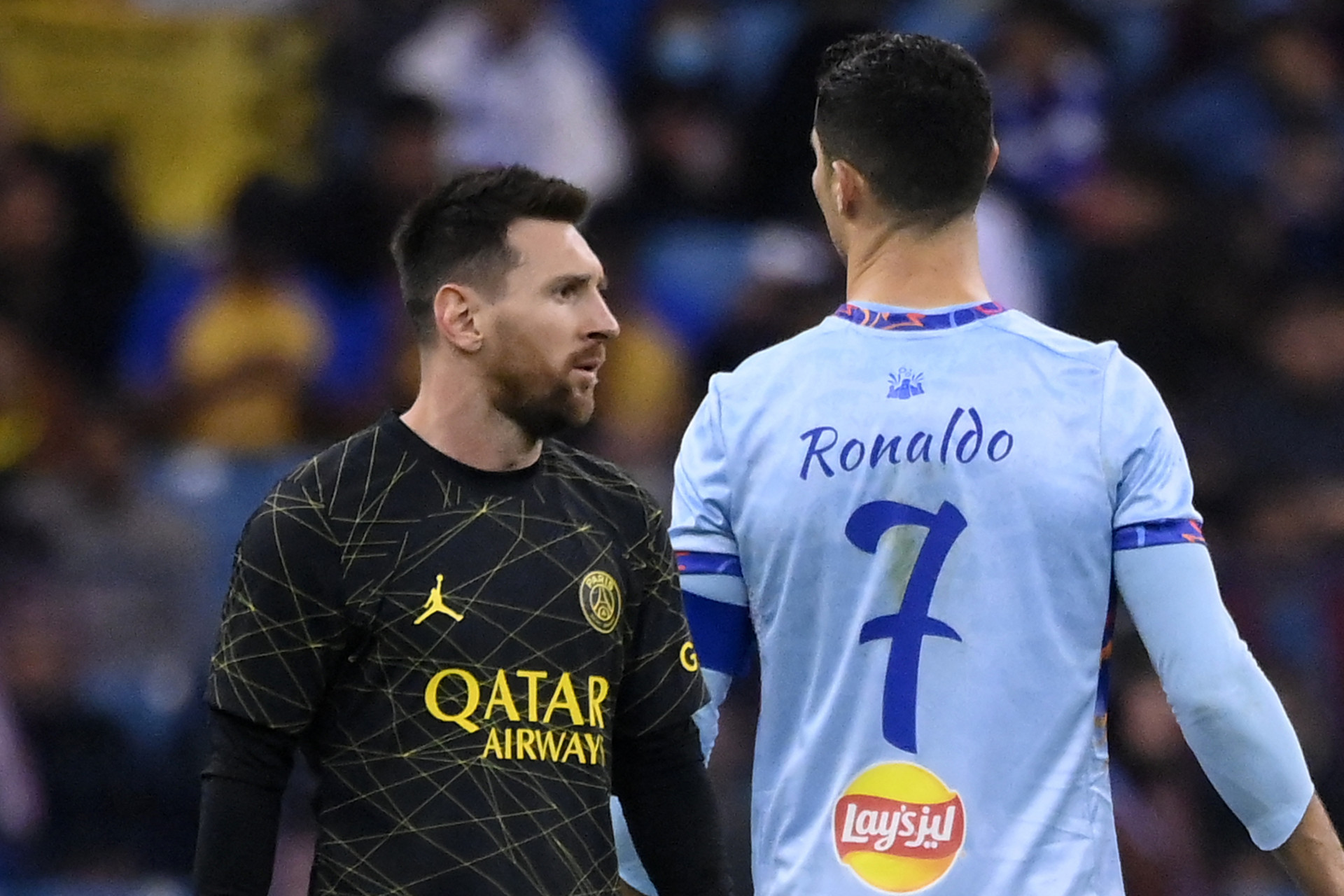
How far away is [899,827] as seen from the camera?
3174 millimetres

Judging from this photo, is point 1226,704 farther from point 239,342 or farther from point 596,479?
point 239,342

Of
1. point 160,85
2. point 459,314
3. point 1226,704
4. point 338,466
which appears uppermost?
point 160,85

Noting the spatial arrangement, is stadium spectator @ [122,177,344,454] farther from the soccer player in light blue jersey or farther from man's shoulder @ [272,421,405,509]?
the soccer player in light blue jersey

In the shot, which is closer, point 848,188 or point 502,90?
point 848,188

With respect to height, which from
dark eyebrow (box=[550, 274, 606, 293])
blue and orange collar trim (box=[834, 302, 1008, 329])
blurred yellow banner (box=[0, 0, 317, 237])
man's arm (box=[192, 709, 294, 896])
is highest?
blurred yellow banner (box=[0, 0, 317, 237])

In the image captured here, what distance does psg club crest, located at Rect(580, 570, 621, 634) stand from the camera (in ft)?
10.7

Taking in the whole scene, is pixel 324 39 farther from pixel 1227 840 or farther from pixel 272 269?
pixel 1227 840

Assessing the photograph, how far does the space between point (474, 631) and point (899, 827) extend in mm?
687

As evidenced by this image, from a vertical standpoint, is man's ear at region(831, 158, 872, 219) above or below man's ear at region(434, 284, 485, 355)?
above

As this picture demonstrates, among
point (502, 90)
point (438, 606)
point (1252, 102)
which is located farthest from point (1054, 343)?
point (1252, 102)

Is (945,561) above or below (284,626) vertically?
above

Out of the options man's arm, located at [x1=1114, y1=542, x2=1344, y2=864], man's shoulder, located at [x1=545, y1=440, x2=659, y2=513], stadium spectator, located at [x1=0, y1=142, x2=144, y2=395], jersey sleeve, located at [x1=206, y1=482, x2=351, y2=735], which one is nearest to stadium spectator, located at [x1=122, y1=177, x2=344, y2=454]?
stadium spectator, located at [x1=0, y1=142, x2=144, y2=395]

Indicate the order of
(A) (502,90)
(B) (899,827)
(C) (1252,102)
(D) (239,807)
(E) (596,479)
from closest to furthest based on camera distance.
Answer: (D) (239,807), (B) (899,827), (E) (596,479), (A) (502,90), (C) (1252,102)

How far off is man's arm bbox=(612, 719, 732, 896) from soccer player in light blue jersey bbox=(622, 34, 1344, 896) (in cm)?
10
